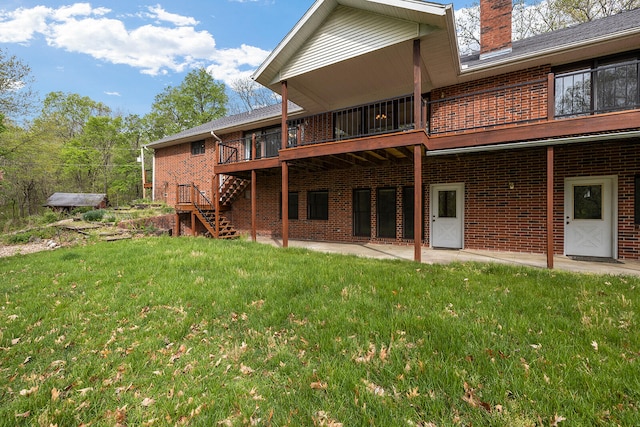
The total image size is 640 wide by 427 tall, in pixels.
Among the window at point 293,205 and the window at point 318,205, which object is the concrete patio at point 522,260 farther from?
the window at point 293,205

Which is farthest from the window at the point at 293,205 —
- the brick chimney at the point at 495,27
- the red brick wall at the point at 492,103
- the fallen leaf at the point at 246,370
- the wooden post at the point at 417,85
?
the fallen leaf at the point at 246,370

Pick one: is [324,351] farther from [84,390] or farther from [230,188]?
[230,188]

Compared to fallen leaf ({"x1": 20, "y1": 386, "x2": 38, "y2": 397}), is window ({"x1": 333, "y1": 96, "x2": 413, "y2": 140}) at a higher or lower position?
higher

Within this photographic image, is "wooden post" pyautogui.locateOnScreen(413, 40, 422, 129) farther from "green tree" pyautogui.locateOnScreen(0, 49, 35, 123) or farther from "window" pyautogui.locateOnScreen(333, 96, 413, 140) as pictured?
"green tree" pyautogui.locateOnScreen(0, 49, 35, 123)

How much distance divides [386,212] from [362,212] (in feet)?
3.11

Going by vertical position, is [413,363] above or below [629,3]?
below

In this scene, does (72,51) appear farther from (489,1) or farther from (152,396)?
(152,396)

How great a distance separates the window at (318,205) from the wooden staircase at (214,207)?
10.4 ft

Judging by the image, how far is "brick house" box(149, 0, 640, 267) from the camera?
6453 mm

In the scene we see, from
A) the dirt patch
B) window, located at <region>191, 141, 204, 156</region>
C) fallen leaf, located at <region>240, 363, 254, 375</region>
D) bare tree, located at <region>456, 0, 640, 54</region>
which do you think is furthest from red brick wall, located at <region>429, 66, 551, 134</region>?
the dirt patch

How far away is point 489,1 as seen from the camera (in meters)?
9.19

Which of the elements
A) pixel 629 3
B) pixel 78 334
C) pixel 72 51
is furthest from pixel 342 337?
pixel 72 51

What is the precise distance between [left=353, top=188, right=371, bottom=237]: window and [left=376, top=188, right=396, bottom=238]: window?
42 centimetres

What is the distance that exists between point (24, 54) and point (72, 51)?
938cm
